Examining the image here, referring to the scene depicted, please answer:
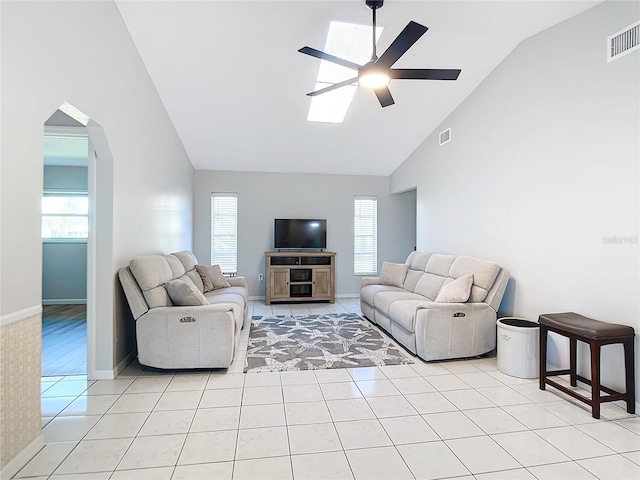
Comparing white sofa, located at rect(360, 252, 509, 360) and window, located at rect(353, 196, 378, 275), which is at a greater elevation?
window, located at rect(353, 196, 378, 275)

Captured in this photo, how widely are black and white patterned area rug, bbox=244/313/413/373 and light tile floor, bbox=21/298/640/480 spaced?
0.25 metres

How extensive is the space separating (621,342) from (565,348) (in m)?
0.73

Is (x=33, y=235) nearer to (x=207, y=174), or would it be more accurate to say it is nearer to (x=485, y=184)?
(x=485, y=184)

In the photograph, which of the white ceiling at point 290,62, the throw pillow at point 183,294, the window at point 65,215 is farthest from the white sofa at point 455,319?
the window at point 65,215

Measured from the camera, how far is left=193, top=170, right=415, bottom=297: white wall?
6816 mm

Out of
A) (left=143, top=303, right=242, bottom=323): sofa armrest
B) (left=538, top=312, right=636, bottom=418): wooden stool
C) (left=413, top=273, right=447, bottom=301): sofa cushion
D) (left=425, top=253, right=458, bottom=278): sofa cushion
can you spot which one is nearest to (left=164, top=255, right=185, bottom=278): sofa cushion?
(left=143, top=303, right=242, bottom=323): sofa armrest

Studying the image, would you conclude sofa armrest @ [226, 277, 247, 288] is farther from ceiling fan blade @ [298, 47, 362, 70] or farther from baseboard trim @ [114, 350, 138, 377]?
ceiling fan blade @ [298, 47, 362, 70]

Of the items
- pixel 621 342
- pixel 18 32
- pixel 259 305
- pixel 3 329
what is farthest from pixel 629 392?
pixel 259 305

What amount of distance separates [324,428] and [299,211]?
510cm

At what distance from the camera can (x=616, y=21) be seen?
2.73 metres

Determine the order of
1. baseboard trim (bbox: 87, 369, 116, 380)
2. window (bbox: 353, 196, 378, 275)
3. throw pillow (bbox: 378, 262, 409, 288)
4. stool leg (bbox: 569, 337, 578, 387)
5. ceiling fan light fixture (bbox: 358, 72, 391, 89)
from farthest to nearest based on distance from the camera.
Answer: window (bbox: 353, 196, 378, 275) < throw pillow (bbox: 378, 262, 409, 288) < baseboard trim (bbox: 87, 369, 116, 380) < ceiling fan light fixture (bbox: 358, 72, 391, 89) < stool leg (bbox: 569, 337, 578, 387)

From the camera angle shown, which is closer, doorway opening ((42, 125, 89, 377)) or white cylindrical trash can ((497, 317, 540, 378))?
white cylindrical trash can ((497, 317, 540, 378))

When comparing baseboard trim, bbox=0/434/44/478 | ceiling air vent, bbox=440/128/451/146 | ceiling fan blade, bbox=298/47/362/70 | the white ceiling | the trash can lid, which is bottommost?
baseboard trim, bbox=0/434/44/478

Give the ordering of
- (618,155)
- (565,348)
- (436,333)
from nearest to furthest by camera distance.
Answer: (618,155), (565,348), (436,333)
